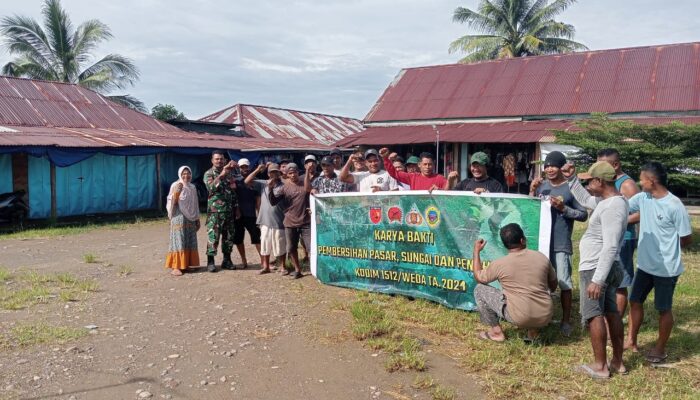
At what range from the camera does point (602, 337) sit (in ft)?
11.9

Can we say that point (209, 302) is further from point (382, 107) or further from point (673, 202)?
point (382, 107)

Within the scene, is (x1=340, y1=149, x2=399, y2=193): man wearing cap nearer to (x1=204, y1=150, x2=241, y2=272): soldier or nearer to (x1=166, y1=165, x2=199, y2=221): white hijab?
(x1=204, y1=150, x2=241, y2=272): soldier

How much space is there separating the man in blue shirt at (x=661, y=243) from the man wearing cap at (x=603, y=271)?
0.41 m

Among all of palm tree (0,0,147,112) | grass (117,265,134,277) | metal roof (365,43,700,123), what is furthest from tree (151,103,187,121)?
grass (117,265,134,277)

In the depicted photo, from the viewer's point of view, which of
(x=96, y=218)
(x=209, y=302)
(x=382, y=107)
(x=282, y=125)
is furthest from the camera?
(x=282, y=125)

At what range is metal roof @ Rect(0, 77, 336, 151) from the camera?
1323 centimetres

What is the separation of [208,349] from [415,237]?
2355 mm

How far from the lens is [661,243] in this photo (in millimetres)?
3963

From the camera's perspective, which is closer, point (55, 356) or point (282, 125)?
point (55, 356)

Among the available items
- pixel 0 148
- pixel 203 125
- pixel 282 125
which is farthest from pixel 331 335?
pixel 282 125

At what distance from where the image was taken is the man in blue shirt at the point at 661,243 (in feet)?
12.9

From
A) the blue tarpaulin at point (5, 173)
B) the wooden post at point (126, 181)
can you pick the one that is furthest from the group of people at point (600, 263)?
the wooden post at point (126, 181)

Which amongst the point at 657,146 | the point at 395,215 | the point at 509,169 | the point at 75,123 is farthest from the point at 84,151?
the point at 657,146

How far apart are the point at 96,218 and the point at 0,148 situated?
314 cm
